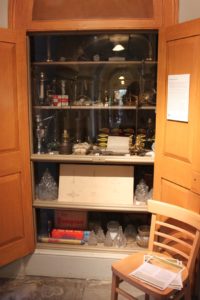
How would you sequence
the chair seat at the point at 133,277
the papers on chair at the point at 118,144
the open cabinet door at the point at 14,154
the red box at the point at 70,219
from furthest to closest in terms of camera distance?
the red box at the point at 70,219 → the papers on chair at the point at 118,144 → the open cabinet door at the point at 14,154 → the chair seat at the point at 133,277

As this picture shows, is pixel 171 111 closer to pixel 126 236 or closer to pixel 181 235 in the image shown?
pixel 181 235

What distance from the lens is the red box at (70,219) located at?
266cm

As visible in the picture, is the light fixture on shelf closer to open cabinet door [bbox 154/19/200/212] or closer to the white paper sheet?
open cabinet door [bbox 154/19/200/212]

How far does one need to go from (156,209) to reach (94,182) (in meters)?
0.63

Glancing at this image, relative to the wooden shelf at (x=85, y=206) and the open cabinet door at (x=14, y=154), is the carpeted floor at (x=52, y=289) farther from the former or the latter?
the wooden shelf at (x=85, y=206)

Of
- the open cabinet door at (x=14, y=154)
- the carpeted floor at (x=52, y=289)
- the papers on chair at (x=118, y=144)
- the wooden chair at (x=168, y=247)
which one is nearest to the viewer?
the wooden chair at (x=168, y=247)

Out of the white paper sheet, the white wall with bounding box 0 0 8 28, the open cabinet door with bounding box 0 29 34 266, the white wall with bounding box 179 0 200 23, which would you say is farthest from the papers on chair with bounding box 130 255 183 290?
the white wall with bounding box 0 0 8 28

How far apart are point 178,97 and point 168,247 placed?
97cm

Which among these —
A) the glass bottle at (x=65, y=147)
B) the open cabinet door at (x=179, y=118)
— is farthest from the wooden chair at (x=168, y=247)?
the glass bottle at (x=65, y=147)

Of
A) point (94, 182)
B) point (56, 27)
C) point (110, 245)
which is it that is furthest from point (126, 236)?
point (56, 27)

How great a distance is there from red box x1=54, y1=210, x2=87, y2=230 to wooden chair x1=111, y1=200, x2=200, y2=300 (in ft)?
2.26

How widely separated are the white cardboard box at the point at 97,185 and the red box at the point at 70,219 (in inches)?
7.4

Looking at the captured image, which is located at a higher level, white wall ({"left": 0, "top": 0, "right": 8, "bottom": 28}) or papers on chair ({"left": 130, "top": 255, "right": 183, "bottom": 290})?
white wall ({"left": 0, "top": 0, "right": 8, "bottom": 28})

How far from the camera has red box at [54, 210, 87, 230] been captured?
2660mm
